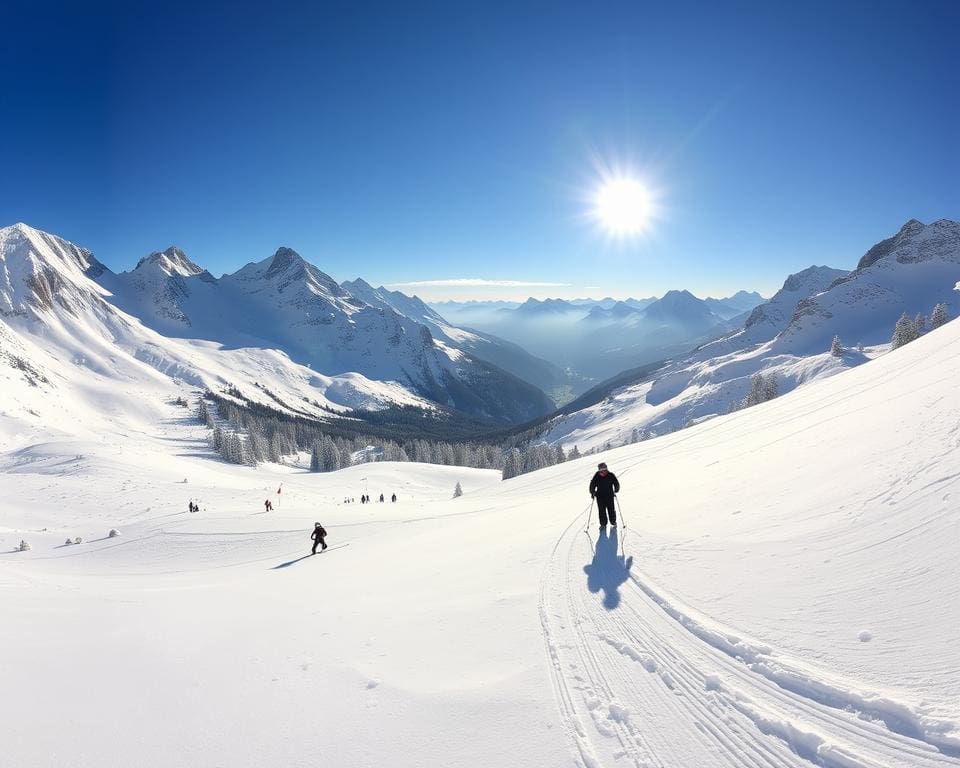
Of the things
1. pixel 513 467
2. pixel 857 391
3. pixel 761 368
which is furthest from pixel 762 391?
pixel 761 368

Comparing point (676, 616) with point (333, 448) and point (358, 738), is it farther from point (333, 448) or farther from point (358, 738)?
point (333, 448)

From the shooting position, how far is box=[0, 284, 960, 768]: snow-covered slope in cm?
439

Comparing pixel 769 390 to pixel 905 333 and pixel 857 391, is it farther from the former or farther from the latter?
pixel 857 391

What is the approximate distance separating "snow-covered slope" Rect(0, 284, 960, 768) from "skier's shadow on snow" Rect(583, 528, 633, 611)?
57 millimetres

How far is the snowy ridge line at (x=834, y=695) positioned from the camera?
12.2 feet

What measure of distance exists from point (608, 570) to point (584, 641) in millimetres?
2795

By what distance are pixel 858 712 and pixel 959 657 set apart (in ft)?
4.30

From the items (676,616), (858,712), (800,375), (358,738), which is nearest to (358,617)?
(358,738)

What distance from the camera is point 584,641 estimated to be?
632 centimetres

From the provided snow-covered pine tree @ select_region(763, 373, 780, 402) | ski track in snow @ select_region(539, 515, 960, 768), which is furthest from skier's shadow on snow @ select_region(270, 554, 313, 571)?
snow-covered pine tree @ select_region(763, 373, 780, 402)

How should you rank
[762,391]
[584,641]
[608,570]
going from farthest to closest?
[762,391] → [608,570] → [584,641]

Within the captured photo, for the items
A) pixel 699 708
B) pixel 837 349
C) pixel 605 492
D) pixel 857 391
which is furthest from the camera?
pixel 837 349

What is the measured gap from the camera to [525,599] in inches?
312

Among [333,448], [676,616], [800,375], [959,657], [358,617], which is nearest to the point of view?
[959,657]
